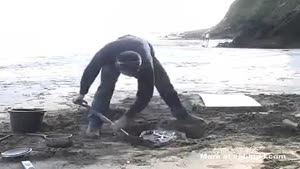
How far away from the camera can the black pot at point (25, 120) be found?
7281 mm

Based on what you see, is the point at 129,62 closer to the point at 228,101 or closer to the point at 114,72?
the point at 114,72

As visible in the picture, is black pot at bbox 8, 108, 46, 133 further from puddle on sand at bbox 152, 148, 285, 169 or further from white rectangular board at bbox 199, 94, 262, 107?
white rectangular board at bbox 199, 94, 262, 107

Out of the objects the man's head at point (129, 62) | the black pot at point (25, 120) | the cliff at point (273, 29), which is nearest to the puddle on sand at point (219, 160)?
the man's head at point (129, 62)

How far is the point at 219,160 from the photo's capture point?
573 centimetres

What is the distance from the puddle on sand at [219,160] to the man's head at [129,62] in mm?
1435

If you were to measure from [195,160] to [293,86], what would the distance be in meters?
7.61

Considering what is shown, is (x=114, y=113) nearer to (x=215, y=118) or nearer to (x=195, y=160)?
(x=215, y=118)

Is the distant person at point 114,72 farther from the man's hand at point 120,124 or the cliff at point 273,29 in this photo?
the cliff at point 273,29

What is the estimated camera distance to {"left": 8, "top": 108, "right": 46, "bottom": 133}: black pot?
728 centimetres

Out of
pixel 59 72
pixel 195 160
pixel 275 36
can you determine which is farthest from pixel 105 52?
pixel 275 36

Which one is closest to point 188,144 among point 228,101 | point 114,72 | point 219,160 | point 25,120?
point 219,160

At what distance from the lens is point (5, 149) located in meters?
6.48

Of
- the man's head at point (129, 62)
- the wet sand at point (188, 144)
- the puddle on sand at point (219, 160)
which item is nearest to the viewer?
the puddle on sand at point (219, 160)

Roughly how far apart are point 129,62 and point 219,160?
1855mm
